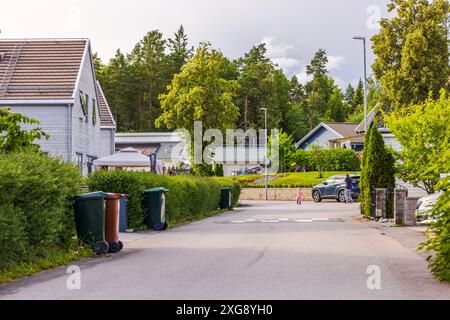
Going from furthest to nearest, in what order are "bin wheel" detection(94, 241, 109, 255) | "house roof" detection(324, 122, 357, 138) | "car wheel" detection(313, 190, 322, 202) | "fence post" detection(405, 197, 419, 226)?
"house roof" detection(324, 122, 357, 138), "car wheel" detection(313, 190, 322, 202), "fence post" detection(405, 197, 419, 226), "bin wheel" detection(94, 241, 109, 255)

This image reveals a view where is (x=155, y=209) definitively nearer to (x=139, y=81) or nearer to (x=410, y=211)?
(x=410, y=211)

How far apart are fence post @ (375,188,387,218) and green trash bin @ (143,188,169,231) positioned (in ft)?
23.4

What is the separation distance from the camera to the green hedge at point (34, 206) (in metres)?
12.1

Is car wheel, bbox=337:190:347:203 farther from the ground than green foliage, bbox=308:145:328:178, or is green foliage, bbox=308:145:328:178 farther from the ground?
green foliage, bbox=308:145:328:178

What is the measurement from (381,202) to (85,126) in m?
17.0

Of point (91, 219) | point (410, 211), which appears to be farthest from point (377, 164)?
point (91, 219)

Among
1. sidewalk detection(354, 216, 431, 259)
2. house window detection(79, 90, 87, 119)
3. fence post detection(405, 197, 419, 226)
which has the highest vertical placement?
house window detection(79, 90, 87, 119)

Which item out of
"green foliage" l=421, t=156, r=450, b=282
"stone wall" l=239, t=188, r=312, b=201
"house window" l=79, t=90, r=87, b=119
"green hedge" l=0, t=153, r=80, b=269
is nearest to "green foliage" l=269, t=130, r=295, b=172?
"stone wall" l=239, t=188, r=312, b=201

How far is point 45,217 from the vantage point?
44.7 feet

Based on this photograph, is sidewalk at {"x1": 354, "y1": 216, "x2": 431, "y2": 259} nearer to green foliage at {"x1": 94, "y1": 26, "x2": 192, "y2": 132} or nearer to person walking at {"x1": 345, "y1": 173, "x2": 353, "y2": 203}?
person walking at {"x1": 345, "y1": 173, "x2": 353, "y2": 203}

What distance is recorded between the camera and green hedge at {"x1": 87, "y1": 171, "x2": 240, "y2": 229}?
22297 mm

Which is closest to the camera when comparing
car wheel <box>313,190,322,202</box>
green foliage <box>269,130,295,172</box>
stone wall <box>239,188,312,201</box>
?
car wheel <box>313,190,322,202</box>

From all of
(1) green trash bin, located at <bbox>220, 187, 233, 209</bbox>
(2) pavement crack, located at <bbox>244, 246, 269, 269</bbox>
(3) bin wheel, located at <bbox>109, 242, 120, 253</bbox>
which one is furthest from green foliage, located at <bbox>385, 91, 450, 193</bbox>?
(3) bin wheel, located at <bbox>109, 242, 120, 253</bbox>

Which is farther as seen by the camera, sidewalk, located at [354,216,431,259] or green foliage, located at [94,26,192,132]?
green foliage, located at [94,26,192,132]
